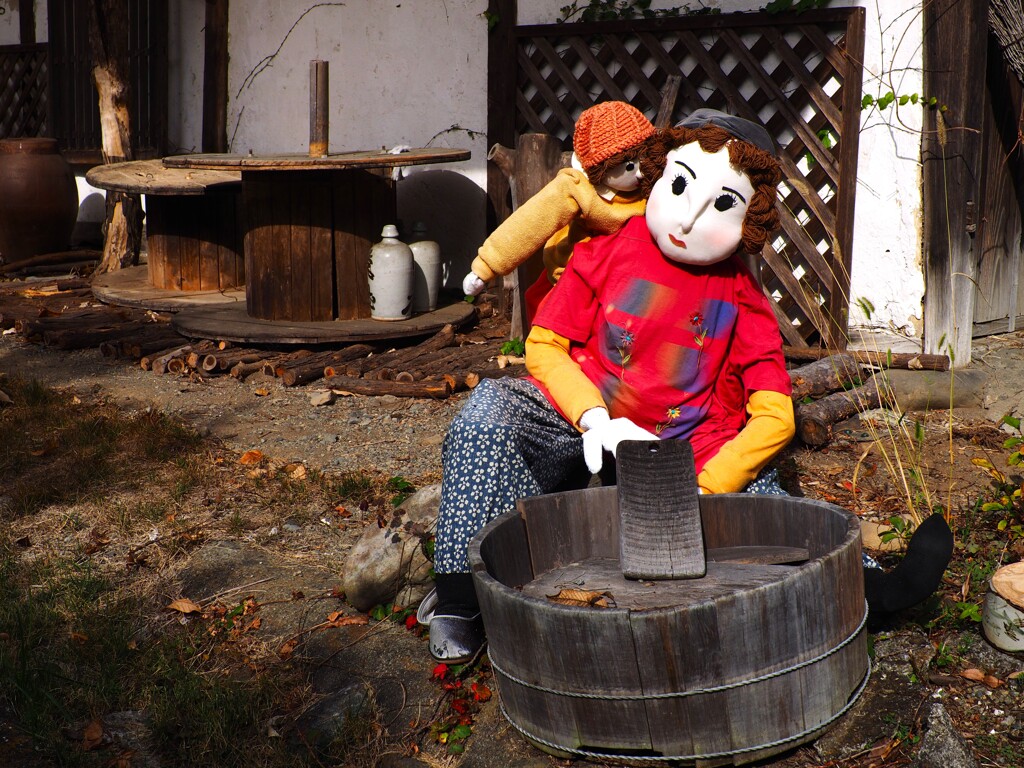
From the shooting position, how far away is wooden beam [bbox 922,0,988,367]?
4602 millimetres

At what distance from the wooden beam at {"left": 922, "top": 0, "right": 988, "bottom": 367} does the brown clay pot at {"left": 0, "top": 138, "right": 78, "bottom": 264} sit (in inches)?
282

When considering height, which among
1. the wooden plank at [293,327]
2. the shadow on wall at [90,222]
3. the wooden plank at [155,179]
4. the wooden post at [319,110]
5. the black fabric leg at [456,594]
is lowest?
the black fabric leg at [456,594]

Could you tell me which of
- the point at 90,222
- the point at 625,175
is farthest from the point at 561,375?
the point at 90,222

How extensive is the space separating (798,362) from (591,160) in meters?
2.72

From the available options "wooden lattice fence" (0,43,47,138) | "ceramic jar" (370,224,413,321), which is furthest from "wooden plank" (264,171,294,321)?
"wooden lattice fence" (0,43,47,138)

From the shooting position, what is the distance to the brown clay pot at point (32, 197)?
28.7 feet

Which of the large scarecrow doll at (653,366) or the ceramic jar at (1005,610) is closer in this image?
the ceramic jar at (1005,610)

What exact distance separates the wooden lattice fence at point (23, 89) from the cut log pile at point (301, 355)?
4542 mm

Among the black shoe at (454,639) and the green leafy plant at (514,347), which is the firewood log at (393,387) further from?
the black shoe at (454,639)

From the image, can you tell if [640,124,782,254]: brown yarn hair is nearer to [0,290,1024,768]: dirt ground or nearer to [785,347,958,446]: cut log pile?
[0,290,1024,768]: dirt ground

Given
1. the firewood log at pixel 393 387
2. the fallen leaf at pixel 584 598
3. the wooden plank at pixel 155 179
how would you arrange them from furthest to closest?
1. the wooden plank at pixel 155 179
2. the firewood log at pixel 393 387
3. the fallen leaf at pixel 584 598

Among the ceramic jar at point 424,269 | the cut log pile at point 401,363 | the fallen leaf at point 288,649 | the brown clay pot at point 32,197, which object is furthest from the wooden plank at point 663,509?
the brown clay pot at point 32,197

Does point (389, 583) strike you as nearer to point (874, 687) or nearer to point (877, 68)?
point (874, 687)

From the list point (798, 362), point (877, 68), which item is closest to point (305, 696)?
point (798, 362)
